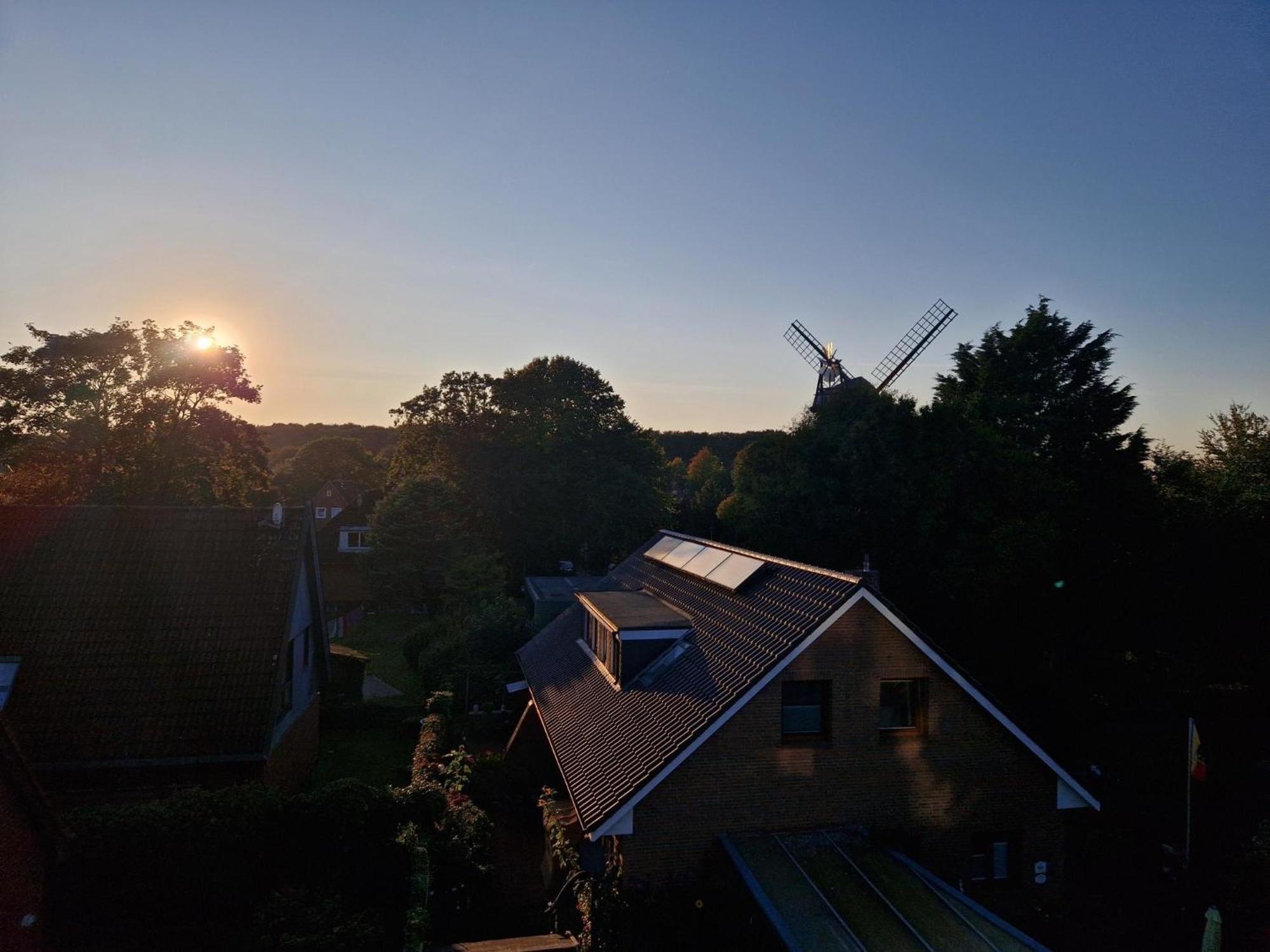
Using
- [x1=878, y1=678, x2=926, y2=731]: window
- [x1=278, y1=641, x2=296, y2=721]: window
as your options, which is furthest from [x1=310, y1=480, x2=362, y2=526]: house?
[x1=878, y1=678, x2=926, y2=731]: window

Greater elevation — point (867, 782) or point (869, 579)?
point (869, 579)

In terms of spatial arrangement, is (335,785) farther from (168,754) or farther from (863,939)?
(863,939)

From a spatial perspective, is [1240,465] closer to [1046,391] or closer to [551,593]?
[1046,391]

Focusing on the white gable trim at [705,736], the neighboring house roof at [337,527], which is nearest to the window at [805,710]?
the white gable trim at [705,736]

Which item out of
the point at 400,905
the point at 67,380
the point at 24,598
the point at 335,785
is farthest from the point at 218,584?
the point at 67,380

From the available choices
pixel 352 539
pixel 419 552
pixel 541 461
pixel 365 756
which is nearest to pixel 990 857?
pixel 365 756

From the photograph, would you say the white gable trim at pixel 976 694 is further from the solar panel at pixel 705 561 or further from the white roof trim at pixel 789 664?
the solar panel at pixel 705 561

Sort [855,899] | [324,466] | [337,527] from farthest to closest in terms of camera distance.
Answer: [324,466] → [337,527] → [855,899]
